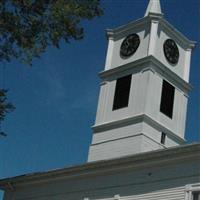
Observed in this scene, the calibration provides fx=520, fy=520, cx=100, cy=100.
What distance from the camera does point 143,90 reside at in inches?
1319

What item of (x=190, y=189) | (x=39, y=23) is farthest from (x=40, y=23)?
(x=190, y=189)

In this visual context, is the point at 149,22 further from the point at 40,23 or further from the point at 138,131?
the point at 40,23

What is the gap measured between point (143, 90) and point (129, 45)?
190 inches

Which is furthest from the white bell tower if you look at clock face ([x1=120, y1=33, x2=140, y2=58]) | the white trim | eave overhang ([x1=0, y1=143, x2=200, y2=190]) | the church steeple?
the white trim

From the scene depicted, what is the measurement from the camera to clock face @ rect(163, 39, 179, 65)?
36.5 m

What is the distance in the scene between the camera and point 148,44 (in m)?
35.3

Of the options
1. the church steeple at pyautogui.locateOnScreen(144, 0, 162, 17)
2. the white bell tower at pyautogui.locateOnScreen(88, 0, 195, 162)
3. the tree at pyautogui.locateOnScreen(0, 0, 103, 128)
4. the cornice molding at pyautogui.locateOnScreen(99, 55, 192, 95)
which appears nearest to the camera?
the tree at pyautogui.locateOnScreen(0, 0, 103, 128)

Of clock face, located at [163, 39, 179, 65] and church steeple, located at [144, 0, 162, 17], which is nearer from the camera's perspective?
clock face, located at [163, 39, 179, 65]

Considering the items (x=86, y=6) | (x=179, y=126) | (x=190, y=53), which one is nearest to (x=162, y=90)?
(x=179, y=126)

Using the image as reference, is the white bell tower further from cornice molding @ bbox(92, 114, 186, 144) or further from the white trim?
the white trim

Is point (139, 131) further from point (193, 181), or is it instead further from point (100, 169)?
point (193, 181)

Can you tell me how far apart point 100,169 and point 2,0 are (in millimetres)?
10869

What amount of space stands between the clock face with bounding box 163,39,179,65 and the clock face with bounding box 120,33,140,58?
204 centimetres

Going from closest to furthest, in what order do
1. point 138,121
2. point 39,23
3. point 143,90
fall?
point 39,23 → point 138,121 → point 143,90
